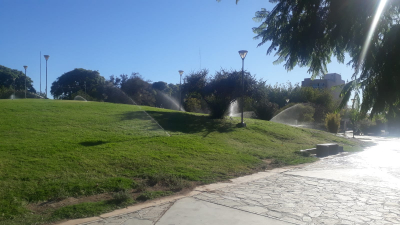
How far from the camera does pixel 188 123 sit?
19078 millimetres

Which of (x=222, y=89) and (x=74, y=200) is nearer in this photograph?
(x=74, y=200)

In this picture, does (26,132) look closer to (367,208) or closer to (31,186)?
(31,186)

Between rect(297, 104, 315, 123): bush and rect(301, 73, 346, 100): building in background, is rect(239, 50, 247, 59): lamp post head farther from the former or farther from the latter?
rect(297, 104, 315, 123): bush

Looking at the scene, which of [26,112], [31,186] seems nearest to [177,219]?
[31,186]

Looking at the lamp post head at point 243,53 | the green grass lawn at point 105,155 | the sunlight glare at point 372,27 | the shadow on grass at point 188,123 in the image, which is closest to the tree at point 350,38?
the sunlight glare at point 372,27

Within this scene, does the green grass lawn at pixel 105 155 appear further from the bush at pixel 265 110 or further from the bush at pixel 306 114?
the bush at pixel 306 114

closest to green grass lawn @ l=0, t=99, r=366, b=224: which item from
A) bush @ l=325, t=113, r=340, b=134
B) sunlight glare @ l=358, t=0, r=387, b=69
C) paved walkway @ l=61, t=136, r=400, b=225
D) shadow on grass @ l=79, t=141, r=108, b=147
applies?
shadow on grass @ l=79, t=141, r=108, b=147

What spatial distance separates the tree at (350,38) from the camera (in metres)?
2.89

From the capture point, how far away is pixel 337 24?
3090mm

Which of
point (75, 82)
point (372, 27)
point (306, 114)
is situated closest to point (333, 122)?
point (306, 114)

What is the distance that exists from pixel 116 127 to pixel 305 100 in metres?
43.3

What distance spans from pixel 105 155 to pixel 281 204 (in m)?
5.44

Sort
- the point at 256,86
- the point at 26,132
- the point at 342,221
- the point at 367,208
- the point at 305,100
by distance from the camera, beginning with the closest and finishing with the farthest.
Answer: the point at 342,221
the point at 367,208
the point at 26,132
the point at 256,86
the point at 305,100

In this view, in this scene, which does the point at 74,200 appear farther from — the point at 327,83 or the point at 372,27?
the point at 327,83
